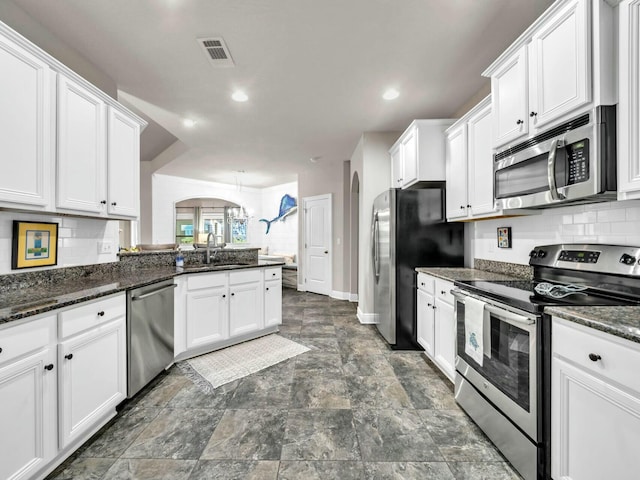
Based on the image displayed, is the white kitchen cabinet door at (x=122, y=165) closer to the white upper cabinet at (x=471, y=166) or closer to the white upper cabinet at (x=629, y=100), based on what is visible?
the white upper cabinet at (x=471, y=166)

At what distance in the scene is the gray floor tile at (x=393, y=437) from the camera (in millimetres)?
1520

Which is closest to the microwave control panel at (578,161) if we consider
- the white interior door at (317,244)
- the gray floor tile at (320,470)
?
the gray floor tile at (320,470)

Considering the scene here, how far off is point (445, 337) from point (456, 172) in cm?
155

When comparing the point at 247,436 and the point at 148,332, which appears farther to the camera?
the point at 148,332

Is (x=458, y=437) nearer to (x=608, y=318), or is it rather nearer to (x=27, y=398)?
(x=608, y=318)

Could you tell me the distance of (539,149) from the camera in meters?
1.63

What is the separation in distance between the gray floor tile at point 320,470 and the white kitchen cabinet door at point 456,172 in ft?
6.99

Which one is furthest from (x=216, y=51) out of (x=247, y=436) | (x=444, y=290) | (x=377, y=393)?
(x=377, y=393)

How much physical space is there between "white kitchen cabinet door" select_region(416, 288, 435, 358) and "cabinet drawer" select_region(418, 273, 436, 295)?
4cm

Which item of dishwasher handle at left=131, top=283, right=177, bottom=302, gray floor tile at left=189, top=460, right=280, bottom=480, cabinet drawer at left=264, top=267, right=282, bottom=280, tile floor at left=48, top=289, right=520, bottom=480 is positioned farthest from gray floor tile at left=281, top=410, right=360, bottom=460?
cabinet drawer at left=264, top=267, right=282, bottom=280

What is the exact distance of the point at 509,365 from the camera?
4.79 ft

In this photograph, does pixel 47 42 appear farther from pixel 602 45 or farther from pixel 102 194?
pixel 602 45

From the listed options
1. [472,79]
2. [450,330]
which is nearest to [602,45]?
[472,79]

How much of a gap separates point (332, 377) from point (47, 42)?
342 cm
